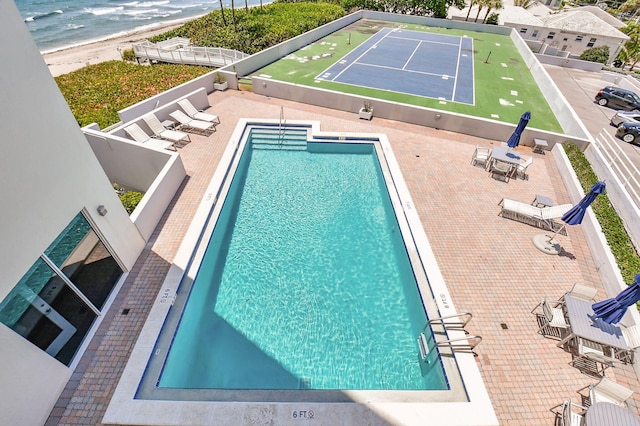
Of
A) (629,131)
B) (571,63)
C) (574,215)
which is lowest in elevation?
(571,63)

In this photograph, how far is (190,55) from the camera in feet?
72.3

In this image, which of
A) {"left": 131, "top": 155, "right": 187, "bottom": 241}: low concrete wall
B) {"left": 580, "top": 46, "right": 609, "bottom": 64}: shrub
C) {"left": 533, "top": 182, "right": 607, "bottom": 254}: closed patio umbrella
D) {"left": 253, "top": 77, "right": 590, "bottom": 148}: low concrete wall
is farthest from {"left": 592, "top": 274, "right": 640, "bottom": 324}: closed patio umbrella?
{"left": 580, "top": 46, "right": 609, "bottom": 64}: shrub

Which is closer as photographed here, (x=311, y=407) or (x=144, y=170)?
(x=311, y=407)

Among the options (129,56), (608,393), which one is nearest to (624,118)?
(608,393)

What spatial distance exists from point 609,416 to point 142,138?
15764 mm

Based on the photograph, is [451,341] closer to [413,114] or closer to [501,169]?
[501,169]

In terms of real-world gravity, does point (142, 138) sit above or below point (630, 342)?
above

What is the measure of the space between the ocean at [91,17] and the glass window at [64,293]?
47.9 meters

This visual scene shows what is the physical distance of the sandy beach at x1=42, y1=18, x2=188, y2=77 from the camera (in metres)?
29.5

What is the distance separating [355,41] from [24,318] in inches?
1338

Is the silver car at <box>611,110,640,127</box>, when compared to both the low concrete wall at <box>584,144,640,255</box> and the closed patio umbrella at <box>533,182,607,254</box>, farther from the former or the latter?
the closed patio umbrella at <box>533,182,607,254</box>

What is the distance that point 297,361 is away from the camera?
23.0 feet

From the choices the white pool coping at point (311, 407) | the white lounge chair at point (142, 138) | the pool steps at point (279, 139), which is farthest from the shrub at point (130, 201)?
the pool steps at point (279, 139)

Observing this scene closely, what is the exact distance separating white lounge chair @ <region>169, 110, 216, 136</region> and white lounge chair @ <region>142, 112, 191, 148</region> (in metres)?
0.89
